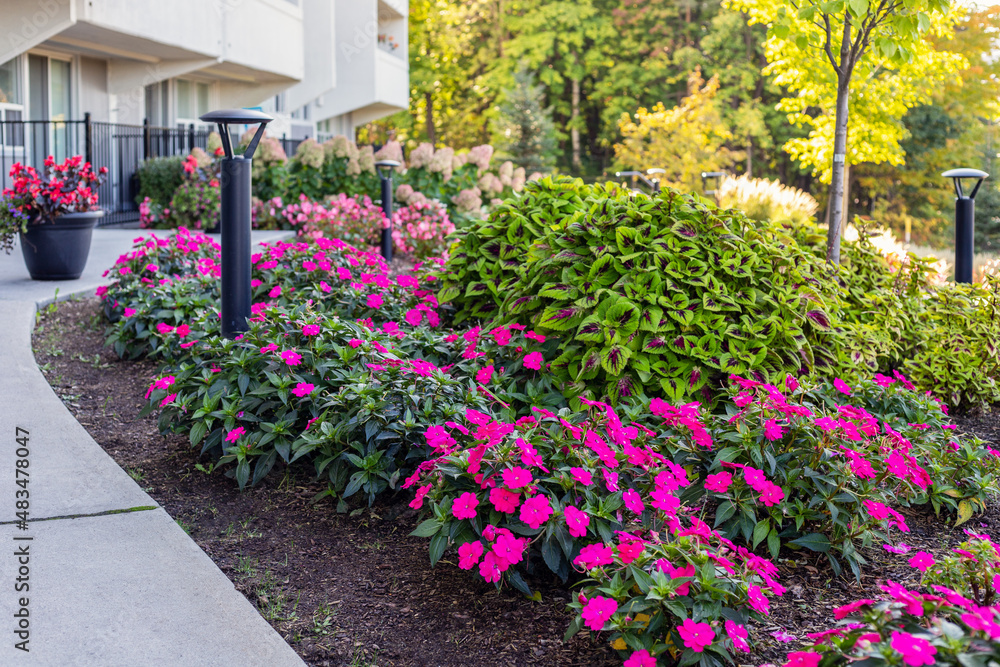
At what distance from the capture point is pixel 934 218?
2698 centimetres

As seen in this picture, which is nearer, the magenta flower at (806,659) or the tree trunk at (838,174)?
the magenta flower at (806,659)

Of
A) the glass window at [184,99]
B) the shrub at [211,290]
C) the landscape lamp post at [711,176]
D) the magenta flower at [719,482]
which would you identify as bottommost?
the magenta flower at [719,482]

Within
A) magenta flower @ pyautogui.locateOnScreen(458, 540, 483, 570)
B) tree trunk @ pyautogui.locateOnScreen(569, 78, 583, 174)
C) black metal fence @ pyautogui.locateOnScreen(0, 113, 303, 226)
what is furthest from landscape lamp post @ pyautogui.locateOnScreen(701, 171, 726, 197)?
tree trunk @ pyautogui.locateOnScreen(569, 78, 583, 174)

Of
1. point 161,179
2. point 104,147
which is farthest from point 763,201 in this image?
point 104,147

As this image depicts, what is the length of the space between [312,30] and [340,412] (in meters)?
18.8

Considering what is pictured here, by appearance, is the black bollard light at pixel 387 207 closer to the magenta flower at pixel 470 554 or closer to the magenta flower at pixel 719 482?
the magenta flower at pixel 719 482

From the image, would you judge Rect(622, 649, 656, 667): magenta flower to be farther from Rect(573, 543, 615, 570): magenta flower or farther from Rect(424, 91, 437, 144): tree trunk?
Rect(424, 91, 437, 144): tree trunk

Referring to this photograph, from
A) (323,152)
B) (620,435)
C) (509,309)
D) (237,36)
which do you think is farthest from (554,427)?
(237,36)

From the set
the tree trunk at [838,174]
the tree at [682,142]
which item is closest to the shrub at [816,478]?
the tree trunk at [838,174]

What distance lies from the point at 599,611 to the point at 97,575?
1.53 metres

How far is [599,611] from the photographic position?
2.10 m

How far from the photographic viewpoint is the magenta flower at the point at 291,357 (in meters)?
3.44

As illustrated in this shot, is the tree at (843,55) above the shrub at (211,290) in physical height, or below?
above

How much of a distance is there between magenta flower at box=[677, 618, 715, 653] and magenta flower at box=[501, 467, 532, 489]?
2.05ft
